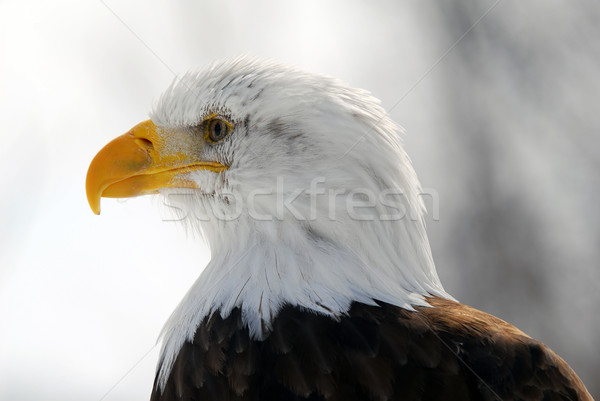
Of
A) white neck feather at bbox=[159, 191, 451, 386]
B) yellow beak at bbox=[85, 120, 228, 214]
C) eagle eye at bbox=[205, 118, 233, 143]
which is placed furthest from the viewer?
yellow beak at bbox=[85, 120, 228, 214]

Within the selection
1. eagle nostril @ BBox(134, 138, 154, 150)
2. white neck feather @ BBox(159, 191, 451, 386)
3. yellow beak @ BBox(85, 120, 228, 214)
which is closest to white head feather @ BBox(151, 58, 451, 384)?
white neck feather @ BBox(159, 191, 451, 386)

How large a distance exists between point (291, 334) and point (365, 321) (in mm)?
235

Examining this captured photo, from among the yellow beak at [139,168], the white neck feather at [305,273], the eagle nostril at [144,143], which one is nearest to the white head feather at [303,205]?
the white neck feather at [305,273]

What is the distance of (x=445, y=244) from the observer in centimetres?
809

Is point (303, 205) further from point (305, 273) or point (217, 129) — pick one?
point (217, 129)

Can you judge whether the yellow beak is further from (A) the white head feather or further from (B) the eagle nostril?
(A) the white head feather

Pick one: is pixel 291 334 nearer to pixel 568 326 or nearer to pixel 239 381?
pixel 239 381

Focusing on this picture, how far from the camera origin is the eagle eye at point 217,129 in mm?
2748

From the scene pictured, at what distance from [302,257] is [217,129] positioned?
0.64 metres

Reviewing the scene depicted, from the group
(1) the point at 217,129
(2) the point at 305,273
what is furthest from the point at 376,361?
(1) the point at 217,129

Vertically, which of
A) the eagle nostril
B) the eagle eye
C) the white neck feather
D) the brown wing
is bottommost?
the brown wing

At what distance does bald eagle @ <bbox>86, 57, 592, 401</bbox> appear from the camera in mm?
2137

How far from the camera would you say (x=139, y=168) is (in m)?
2.89

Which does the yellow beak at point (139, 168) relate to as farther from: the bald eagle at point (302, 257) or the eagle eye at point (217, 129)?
the eagle eye at point (217, 129)
